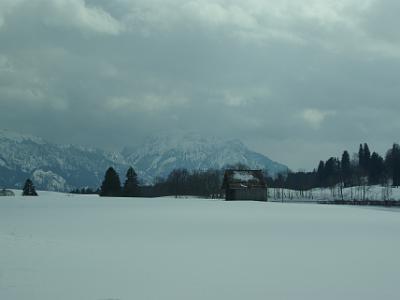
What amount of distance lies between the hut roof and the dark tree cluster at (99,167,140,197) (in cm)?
3526

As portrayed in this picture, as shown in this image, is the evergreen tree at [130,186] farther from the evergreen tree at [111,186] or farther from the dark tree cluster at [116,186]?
the evergreen tree at [111,186]

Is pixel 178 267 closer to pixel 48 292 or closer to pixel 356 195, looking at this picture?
pixel 48 292

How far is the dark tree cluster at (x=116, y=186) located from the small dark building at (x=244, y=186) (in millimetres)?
35651

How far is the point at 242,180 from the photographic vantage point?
9750cm

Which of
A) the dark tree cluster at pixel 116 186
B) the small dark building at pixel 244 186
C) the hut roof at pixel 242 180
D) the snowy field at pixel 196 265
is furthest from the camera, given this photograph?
the dark tree cluster at pixel 116 186

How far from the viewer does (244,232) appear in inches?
1103

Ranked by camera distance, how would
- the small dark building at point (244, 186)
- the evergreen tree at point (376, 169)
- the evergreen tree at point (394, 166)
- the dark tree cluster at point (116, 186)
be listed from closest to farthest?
the small dark building at point (244, 186), the dark tree cluster at point (116, 186), the evergreen tree at point (394, 166), the evergreen tree at point (376, 169)

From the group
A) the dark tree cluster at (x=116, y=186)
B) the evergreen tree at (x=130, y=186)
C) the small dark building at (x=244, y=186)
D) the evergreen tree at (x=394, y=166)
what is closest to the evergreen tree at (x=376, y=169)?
the evergreen tree at (x=394, y=166)

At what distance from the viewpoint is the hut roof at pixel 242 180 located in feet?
316

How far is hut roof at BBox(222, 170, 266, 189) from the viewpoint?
96.3 m

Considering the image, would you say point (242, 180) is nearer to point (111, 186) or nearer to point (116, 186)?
point (116, 186)

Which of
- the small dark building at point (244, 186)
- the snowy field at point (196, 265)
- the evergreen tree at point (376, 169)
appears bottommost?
the snowy field at point (196, 265)

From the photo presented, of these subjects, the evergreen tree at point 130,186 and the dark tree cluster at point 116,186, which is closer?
the dark tree cluster at point 116,186

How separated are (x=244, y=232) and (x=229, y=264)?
10.9 meters
